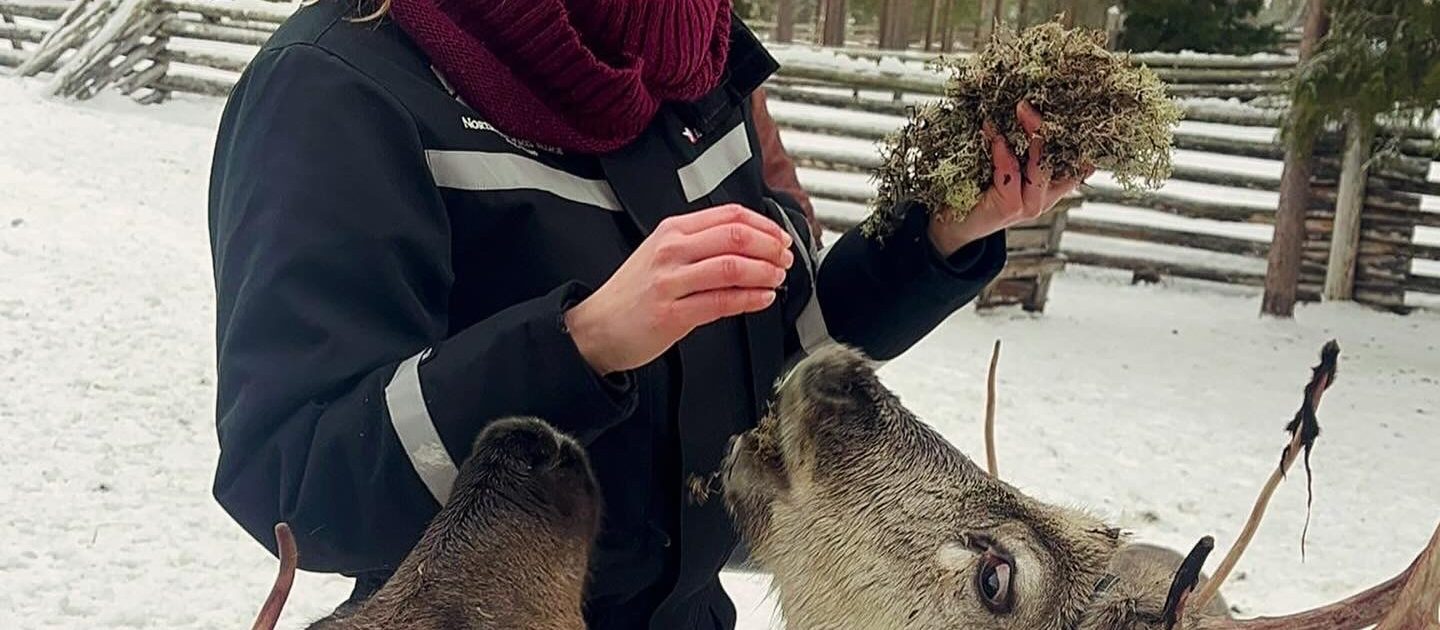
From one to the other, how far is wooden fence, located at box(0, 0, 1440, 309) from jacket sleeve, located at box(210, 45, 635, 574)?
710 cm

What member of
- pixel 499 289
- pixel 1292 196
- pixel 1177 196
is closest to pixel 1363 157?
pixel 1292 196

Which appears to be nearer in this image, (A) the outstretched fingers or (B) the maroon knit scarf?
(B) the maroon knit scarf

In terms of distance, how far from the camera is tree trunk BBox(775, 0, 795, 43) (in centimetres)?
1666

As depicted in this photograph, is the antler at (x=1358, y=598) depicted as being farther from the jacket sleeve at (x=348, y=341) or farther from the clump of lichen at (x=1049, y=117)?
the jacket sleeve at (x=348, y=341)

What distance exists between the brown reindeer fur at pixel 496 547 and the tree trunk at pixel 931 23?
603 inches

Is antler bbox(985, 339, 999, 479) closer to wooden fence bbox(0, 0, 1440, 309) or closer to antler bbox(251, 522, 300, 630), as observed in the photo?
antler bbox(251, 522, 300, 630)

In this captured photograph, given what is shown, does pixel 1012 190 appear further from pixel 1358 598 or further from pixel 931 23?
pixel 931 23

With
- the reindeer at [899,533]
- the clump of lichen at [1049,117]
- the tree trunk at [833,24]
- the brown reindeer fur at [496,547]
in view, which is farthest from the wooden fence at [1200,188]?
the brown reindeer fur at [496,547]

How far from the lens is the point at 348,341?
1.46 metres

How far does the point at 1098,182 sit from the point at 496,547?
438 inches

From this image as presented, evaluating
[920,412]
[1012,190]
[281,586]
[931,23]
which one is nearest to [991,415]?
[1012,190]

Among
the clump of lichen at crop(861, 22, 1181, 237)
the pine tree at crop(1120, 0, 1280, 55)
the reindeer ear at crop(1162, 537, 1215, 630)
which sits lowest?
the pine tree at crop(1120, 0, 1280, 55)

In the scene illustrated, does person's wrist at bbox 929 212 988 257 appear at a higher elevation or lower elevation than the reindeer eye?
higher

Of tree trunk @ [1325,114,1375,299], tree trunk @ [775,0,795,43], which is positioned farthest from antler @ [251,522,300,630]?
tree trunk @ [775,0,795,43]
